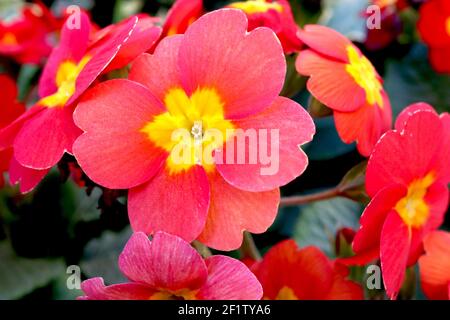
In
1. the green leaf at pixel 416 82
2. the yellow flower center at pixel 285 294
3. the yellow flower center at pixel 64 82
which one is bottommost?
the green leaf at pixel 416 82

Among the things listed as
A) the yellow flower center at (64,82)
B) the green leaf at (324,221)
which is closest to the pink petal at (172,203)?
the yellow flower center at (64,82)

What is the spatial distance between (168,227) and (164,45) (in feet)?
0.50

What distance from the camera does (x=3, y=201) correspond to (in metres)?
0.83

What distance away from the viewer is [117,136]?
0.53m

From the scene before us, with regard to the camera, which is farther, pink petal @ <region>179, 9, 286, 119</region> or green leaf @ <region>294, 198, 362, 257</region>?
green leaf @ <region>294, 198, 362, 257</region>

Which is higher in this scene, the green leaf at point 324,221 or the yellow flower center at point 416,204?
the yellow flower center at point 416,204

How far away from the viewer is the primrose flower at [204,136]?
52 cm

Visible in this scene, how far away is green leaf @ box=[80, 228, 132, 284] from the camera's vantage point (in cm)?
79

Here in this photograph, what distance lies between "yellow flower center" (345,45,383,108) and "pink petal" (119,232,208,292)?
8.9 inches

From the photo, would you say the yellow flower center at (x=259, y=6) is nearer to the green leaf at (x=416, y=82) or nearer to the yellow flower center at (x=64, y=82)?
the yellow flower center at (x=64, y=82)

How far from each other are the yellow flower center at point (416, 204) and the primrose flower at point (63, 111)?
252 millimetres

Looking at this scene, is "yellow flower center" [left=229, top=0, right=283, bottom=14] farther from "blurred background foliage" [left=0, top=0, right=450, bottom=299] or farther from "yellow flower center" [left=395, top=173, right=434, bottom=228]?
"yellow flower center" [left=395, top=173, right=434, bottom=228]

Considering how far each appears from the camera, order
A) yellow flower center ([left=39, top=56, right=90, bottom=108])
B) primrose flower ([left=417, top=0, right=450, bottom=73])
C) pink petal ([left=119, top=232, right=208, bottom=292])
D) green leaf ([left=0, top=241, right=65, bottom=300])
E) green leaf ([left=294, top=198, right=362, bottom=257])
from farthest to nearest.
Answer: primrose flower ([left=417, top=0, right=450, bottom=73]), green leaf ([left=294, top=198, right=362, bottom=257]), green leaf ([left=0, top=241, right=65, bottom=300]), yellow flower center ([left=39, top=56, right=90, bottom=108]), pink petal ([left=119, top=232, right=208, bottom=292])

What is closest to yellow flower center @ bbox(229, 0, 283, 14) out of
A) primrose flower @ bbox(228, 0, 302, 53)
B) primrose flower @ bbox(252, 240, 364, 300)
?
primrose flower @ bbox(228, 0, 302, 53)
